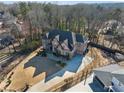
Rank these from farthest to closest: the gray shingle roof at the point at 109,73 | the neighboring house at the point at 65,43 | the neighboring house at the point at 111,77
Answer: the neighboring house at the point at 65,43 → the gray shingle roof at the point at 109,73 → the neighboring house at the point at 111,77

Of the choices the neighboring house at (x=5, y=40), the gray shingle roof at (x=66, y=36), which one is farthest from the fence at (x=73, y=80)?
the neighboring house at (x=5, y=40)

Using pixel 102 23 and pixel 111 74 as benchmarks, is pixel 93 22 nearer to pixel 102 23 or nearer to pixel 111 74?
pixel 102 23

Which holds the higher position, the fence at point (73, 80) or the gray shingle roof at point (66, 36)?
the gray shingle roof at point (66, 36)

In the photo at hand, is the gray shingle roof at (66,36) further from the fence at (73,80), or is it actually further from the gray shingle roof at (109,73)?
the gray shingle roof at (109,73)

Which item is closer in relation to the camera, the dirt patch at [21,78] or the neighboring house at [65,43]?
the dirt patch at [21,78]

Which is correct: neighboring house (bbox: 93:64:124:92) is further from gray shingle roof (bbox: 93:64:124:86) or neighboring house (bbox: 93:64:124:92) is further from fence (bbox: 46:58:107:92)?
fence (bbox: 46:58:107:92)

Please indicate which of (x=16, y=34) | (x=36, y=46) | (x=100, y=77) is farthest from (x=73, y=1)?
(x=100, y=77)
